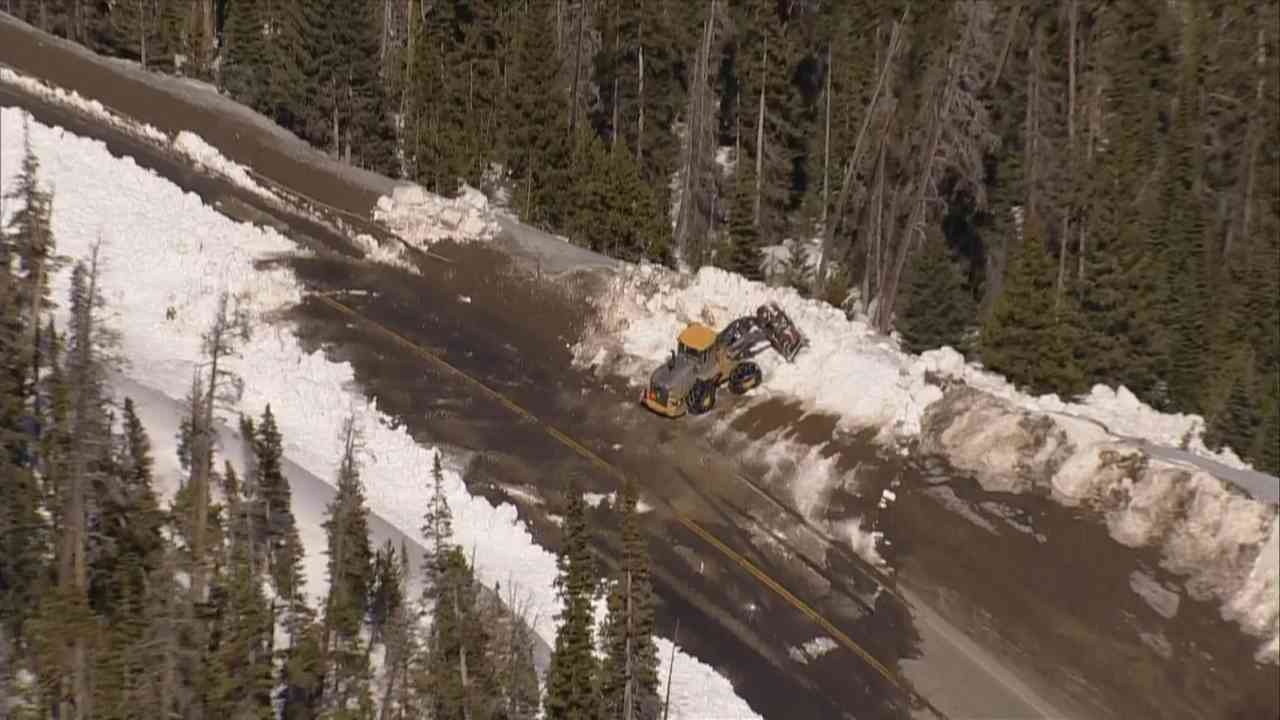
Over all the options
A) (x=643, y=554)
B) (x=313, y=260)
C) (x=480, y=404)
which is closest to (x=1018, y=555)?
(x=643, y=554)

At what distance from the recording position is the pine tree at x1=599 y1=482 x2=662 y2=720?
63.9 feet

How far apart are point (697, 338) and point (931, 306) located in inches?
599

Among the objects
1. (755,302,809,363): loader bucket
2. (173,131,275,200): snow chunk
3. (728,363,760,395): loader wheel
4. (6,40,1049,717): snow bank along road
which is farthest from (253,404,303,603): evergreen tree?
(173,131,275,200): snow chunk

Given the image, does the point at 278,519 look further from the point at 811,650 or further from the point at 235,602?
the point at 811,650

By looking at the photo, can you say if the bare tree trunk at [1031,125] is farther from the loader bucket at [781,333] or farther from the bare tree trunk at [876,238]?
the loader bucket at [781,333]

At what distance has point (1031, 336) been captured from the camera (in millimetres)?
31984

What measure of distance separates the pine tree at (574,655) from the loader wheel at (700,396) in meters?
6.51

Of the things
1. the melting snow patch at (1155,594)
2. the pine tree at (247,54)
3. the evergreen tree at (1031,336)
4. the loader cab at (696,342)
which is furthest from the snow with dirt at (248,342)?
the evergreen tree at (1031,336)

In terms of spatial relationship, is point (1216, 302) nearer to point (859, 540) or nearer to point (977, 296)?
point (977, 296)

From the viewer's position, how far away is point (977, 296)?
1881 inches

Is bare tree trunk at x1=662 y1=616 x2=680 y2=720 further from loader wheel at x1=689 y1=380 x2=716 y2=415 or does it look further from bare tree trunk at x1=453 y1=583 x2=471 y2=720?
loader wheel at x1=689 y1=380 x2=716 y2=415

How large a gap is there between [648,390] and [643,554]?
7.75 meters

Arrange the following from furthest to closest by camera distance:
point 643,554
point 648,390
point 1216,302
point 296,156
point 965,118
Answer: point 1216,302
point 296,156
point 965,118
point 648,390
point 643,554

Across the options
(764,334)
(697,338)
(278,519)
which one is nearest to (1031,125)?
(764,334)
